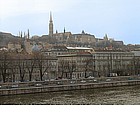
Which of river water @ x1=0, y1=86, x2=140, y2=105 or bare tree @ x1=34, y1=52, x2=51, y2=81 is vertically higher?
bare tree @ x1=34, y1=52, x2=51, y2=81

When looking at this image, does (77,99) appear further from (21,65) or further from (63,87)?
(21,65)

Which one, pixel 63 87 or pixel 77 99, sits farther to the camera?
pixel 63 87

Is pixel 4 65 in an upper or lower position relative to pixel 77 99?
upper

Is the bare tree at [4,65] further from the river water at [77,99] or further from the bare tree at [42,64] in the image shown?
the river water at [77,99]

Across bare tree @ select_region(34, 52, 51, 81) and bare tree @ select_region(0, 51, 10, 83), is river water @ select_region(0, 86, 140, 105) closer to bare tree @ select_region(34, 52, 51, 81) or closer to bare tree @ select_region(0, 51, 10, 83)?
bare tree @ select_region(0, 51, 10, 83)

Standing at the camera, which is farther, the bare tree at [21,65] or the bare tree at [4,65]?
the bare tree at [21,65]

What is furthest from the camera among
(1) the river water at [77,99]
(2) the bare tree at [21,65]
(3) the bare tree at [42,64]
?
(3) the bare tree at [42,64]

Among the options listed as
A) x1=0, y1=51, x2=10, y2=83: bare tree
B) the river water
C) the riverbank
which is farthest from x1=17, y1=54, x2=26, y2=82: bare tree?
the river water

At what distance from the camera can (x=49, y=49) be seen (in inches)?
667

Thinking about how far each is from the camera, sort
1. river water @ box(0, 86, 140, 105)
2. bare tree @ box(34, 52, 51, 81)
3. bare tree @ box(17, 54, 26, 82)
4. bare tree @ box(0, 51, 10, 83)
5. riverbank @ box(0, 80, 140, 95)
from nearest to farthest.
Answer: river water @ box(0, 86, 140, 105) < riverbank @ box(0, 80, 140, 95) < bare tree @ box(0, 51, 10, 83) < bare tree @ box(17, 54, 26, 82) < bare tree @ box(34, 52, 51, 81)

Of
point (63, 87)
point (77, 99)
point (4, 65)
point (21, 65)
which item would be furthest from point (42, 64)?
point (77, 99)

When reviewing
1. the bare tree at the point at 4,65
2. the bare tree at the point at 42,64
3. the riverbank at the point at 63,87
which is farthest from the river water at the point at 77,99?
the bare tree at the point at 42,64

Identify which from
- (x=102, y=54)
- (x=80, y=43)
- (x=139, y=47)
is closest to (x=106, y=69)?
(x=102, y=54)
